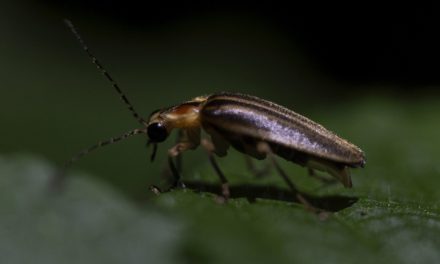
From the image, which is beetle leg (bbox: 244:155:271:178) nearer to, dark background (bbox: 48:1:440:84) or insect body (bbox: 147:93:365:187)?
insect body (bbox: 147:93:365:187)

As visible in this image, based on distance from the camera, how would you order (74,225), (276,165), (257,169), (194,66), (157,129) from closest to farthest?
(74,225) → (276,165) → (157,129) → (257,169) → (194,66)

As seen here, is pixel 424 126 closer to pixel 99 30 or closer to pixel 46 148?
pixel 46 148


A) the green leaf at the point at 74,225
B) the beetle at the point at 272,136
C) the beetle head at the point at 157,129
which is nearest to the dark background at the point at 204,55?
the beetle head at the point at 157,129

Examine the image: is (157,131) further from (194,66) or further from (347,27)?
(347,27)

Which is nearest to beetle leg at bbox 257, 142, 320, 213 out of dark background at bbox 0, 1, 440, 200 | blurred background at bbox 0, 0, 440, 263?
blurred background at bbox 0, 0, 440, 263

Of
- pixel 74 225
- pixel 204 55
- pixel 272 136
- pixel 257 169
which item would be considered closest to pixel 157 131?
pixel 272 136

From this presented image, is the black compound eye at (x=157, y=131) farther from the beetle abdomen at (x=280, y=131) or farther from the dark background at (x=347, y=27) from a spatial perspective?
the dark background at (x=347, y=27)

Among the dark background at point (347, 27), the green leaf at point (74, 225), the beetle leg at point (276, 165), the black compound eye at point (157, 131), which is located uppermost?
the green leaf at point (74, 225)
